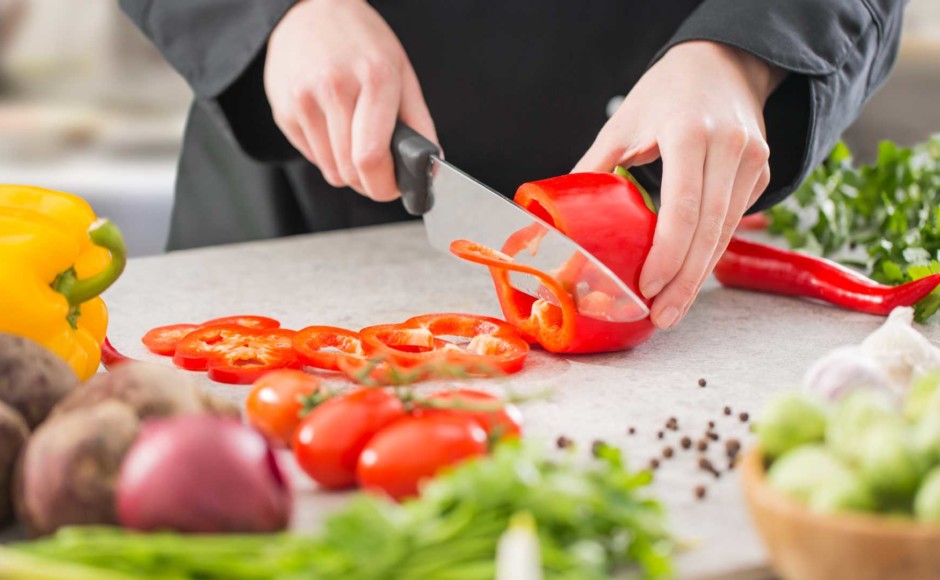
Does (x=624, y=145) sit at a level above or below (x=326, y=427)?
above

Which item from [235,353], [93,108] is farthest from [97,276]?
[93,108]

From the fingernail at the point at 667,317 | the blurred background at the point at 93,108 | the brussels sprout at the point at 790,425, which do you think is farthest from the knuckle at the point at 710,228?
the blurred background at the point at 93,108

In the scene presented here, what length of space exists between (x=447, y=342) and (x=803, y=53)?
2.30 ft

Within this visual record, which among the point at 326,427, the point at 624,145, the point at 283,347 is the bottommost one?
the point at 283,347

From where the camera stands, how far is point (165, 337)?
165cm

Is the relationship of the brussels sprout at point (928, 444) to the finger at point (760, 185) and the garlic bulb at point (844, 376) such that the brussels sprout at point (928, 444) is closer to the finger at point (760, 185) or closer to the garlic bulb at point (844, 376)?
the garlic bulb at point (844, 376)

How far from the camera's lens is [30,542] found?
106 centimetres

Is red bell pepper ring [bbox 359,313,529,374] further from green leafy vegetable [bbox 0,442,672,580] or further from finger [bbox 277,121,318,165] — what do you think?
green leafy vegetable [bbox 0,442,672,580]

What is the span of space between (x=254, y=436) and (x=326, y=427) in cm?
18

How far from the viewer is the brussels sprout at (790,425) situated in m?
0.93

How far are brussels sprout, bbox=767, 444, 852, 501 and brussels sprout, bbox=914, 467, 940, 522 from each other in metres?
0.05

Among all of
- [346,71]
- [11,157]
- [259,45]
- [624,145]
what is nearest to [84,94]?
[11,157]

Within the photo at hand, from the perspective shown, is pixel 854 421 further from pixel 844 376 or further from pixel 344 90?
pixel 344 90

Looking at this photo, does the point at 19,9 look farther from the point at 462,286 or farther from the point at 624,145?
the point at 624,145
